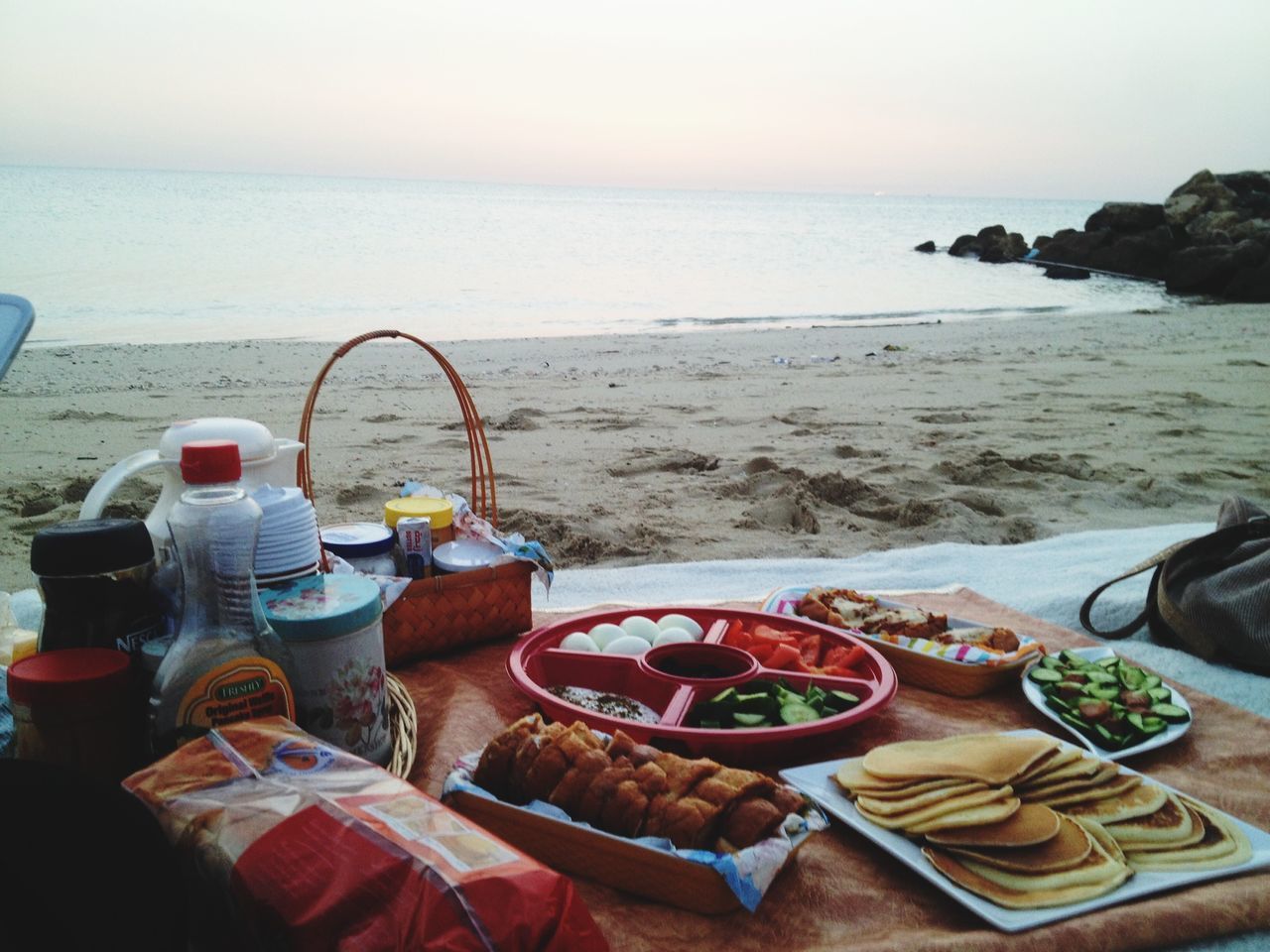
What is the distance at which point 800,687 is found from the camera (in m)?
1.73

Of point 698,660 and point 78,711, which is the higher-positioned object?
point 78,711

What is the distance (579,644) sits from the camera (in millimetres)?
1883

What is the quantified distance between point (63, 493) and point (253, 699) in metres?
4.26

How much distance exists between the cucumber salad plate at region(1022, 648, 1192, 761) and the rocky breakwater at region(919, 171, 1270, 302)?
825 inches

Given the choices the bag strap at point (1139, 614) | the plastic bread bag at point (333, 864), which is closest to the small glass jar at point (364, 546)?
the plastic bread bag at point (333, 864)

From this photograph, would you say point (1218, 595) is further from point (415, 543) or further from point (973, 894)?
point (415, 543)

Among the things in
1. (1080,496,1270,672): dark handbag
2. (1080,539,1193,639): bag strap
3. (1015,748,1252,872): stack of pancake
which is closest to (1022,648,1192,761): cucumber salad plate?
(1015,748,1252,872): stack of pancake

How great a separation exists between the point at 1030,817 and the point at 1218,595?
1.32 meters

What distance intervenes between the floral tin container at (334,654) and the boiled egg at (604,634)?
0.57 meters

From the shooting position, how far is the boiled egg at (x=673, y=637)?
1860 millimetres

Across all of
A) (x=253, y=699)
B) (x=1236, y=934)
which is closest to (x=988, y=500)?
(x=1236, y=934)

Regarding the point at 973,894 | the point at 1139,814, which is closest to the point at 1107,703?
the point at 1139,814

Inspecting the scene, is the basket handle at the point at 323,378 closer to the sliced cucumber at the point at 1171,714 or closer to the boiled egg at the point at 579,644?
the boiled egg at the point at 579,644

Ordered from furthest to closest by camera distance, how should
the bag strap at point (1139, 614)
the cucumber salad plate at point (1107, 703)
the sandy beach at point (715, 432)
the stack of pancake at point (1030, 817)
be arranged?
the sandy beach at point (715, 432), the bag strap at point (1139, 614), the cucumber salad plate at point (1107, 703), the stack of pancake at point (1030, 817)
